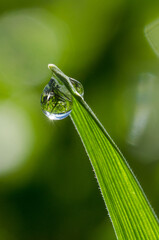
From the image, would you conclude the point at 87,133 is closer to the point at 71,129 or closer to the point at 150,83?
the point at 71,129

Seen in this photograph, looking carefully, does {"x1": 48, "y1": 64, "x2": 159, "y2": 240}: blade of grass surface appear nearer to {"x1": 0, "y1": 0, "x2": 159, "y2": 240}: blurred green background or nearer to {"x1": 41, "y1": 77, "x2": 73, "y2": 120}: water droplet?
{"x1": 41, "y1": 77, "x2": 73, "y2": 120}: water droplet

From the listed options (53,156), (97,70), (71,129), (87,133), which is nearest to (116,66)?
(97,70)

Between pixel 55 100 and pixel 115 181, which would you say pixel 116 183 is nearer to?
pixel 115 181

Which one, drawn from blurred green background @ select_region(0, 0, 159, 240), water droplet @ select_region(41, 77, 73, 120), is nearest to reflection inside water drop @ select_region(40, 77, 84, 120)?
water droplet @ select_region(41, 77, 73, 120)

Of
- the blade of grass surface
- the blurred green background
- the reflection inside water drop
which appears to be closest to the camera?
the blade of grass surface

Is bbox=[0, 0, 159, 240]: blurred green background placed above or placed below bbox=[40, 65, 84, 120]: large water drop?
below

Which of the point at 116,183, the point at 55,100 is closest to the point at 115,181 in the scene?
the point at 116,183

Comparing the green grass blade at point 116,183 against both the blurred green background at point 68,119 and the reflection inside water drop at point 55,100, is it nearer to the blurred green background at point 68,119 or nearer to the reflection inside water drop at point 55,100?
the reflection inside water drop at point 55,100

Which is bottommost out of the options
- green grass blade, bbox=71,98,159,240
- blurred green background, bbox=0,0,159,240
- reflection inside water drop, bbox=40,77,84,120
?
blurred green background, bbox=0,0,159,240
